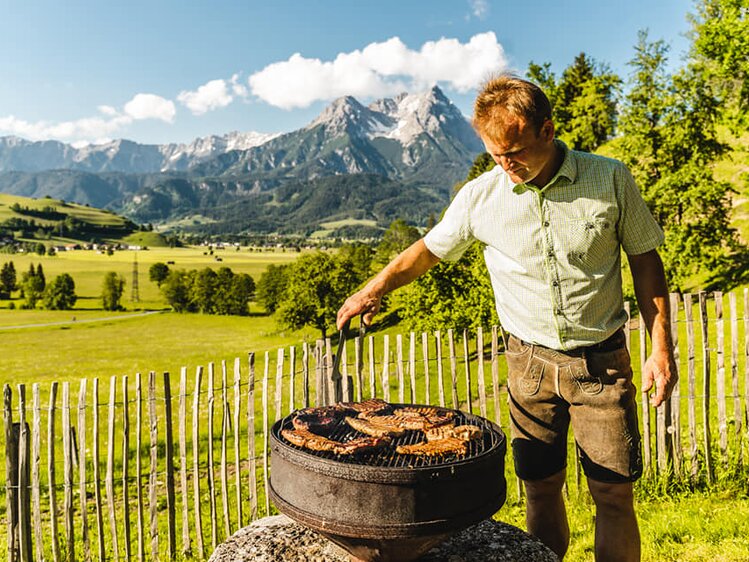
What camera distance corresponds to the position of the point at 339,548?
3639 millimetres

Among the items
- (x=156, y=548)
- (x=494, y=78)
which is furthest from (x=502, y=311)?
(x=156, y=548)

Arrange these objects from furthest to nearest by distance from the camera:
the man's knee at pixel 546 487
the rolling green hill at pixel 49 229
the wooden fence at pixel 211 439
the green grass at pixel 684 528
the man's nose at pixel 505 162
Result: the rolling green hill at pixel 49 229, the wooden fence at pixel 211 439, the green grass at pixel 684 528, the man's knee at pixel 546 487, the man's nose at pixel 505 162

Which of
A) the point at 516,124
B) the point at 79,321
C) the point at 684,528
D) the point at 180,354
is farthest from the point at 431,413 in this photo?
the point at 79,321

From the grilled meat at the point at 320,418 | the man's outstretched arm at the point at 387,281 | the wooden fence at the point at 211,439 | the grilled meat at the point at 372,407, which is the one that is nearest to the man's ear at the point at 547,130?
the man's outstretched arm at the point at 387,281

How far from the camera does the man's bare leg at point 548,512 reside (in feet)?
11.4

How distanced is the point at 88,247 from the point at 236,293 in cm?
12114

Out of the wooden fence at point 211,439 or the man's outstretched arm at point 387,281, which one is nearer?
the man's outstretched arm at point 387,281

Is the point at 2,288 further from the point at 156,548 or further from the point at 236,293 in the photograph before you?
the point at 156,548

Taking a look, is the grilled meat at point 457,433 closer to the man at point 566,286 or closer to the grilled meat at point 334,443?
the grilled meat at point 334,443

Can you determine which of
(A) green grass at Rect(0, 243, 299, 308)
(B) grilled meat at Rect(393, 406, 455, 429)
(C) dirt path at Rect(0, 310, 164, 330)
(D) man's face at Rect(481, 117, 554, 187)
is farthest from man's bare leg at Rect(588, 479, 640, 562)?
(A) green grass at Rect(0, 243, 299, 308)

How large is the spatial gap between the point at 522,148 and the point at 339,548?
2656mm

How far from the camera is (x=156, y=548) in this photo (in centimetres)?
561

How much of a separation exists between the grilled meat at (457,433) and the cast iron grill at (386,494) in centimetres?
6

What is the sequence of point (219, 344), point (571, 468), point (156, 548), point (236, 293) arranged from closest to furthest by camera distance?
point (156, 548)
point (571, 468)
point (219, 344)
point (236, 293)
